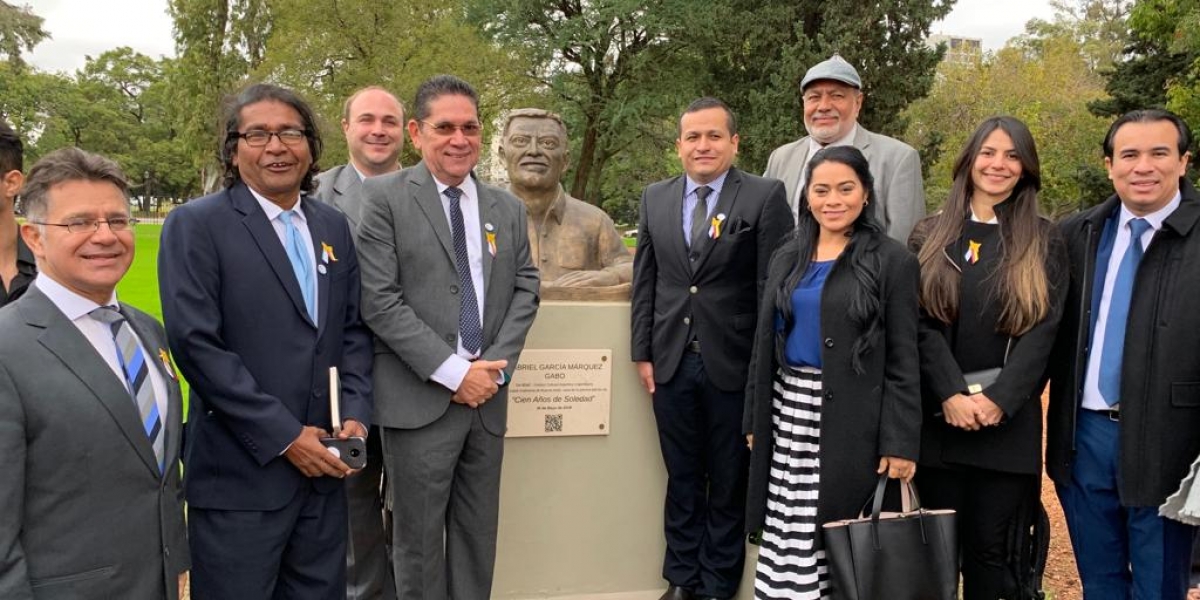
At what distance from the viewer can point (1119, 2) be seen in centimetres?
3173

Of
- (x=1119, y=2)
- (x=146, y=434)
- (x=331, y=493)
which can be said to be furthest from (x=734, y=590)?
(x=1119, y=2)

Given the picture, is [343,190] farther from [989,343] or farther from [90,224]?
[989,343]

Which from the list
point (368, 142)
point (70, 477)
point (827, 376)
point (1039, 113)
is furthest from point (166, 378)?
point (1039, 113)

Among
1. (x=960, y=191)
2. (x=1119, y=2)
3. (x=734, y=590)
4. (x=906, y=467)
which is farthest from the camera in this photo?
(x=1119, y=2)

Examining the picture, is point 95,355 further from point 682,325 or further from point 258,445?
point 682,325

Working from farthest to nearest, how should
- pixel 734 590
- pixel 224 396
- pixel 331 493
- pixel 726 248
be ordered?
1. pixel 734 590
2. pixel 726 248
3. pixel 331 493
4. pixel 224 396

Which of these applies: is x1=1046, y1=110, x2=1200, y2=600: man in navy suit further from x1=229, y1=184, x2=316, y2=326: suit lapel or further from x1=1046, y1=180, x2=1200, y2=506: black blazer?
x1=229, y1=184, x2=316, y2=326: suit lapel

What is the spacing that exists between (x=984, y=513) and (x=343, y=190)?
2862 millimetres

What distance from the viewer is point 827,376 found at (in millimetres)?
2824

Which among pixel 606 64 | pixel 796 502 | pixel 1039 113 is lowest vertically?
pixel 796 502

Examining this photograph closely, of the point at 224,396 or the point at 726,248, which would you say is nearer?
the point at 224,396

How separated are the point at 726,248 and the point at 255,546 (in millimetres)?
1980

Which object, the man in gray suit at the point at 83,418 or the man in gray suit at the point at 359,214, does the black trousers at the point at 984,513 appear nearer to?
the man in gray suit at the point at 359,214

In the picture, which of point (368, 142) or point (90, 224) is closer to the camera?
point (90, 224)
